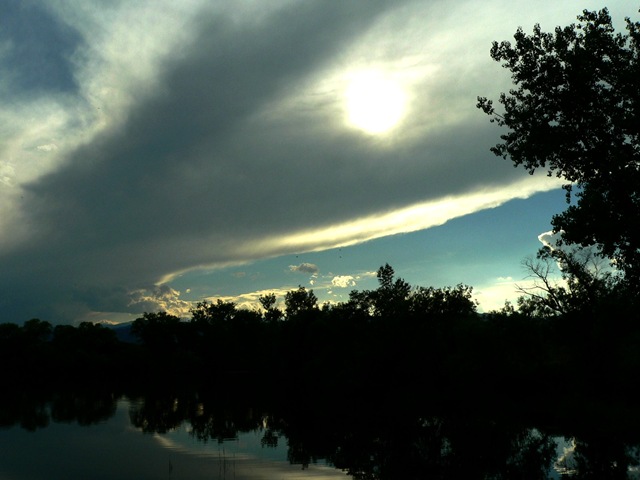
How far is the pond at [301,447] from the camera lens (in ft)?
89.0

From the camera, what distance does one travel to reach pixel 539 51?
1163 inches

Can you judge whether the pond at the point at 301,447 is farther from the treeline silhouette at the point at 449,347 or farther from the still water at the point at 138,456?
the treeline silhouette at the point at 449,347

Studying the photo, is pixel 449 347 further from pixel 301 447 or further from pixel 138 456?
pixel 138 456

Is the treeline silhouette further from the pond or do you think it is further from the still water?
the still water

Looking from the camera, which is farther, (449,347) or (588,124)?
(449,347)

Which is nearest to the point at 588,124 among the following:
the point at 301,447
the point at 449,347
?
the point at 301,447

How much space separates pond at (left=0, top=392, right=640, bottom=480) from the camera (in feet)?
89.0

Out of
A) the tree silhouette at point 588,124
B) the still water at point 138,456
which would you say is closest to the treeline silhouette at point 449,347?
the tree silhouette at point 588,124

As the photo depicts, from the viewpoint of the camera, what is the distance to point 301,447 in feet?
118

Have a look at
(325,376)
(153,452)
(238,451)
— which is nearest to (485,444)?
(238,451)

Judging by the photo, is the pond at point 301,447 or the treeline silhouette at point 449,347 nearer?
the pond at point 301,447

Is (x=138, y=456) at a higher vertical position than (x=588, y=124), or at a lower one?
lower

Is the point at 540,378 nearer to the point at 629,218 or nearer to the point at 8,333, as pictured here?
the point at 629,218

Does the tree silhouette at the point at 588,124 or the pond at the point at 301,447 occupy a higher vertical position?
the tree silhouette at the point at 588,124
